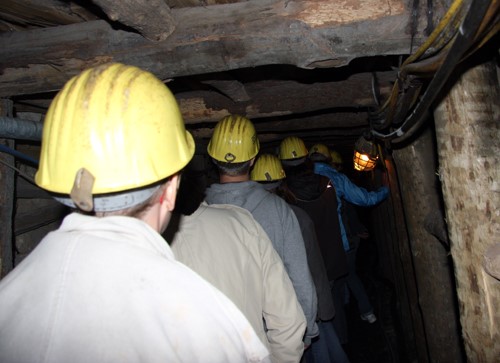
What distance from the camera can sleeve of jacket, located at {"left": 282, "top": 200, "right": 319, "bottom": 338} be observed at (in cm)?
253

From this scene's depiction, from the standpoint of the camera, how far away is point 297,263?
2.54 m

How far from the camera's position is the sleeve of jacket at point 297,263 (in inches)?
99.7

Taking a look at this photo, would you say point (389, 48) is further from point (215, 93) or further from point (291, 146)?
point (291, 146)

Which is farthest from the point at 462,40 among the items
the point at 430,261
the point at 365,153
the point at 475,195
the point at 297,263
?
the point at 365,153

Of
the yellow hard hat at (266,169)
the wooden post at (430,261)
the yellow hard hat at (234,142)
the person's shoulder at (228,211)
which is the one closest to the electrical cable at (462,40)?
the person's shoulder at (228,211)

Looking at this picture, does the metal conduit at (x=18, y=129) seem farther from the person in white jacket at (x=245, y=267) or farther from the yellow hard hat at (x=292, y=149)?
the yellow hard hat at (x=292, y=149)

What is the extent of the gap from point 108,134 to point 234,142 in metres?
1.81

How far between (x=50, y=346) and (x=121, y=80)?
2.73ft

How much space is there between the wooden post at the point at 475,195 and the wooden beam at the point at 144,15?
1718 millimetres

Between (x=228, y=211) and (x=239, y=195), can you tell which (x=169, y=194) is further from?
(x=239, y=195)

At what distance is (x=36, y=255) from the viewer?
93 centimetres

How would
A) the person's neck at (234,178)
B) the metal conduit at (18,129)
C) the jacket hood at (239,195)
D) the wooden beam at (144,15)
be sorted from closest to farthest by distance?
the wooden beam at (144,15) < the metal conduit at (18,129) < the jacket hood at (239,195) < the person's neck at (234,178)

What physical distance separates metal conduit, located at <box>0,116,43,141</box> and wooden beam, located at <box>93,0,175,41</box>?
1191 mm

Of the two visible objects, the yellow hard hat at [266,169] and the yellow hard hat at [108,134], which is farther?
the yellow hard hat at [266,169]
